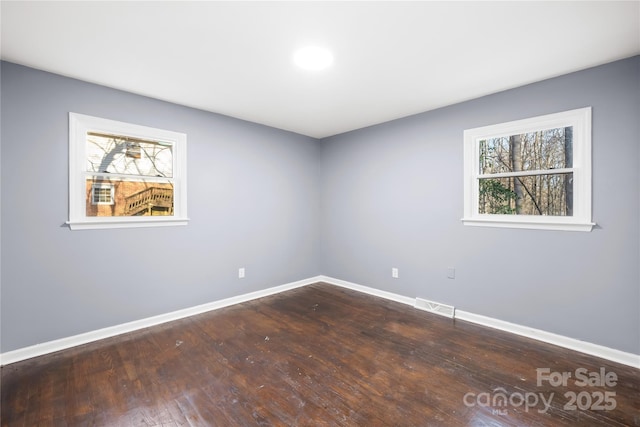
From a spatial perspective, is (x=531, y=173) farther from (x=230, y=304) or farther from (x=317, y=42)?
(x=230, y=304)

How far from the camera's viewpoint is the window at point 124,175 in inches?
102

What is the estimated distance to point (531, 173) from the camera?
2.77 metres

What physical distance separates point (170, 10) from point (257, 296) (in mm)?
3284

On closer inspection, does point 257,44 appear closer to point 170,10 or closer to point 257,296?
point 170,10

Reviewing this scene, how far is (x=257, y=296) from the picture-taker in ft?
12.8

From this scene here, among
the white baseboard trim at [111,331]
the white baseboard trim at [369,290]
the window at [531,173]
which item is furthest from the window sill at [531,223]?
the white baseboard trim at [111,331]

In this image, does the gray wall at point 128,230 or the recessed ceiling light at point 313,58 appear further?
the gray wall at point 128,230

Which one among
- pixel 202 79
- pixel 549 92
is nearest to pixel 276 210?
pixel 202 79

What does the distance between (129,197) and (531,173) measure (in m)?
4.15

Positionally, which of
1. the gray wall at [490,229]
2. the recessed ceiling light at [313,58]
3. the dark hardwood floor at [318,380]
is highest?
the recessed ceiling light at [313,58]

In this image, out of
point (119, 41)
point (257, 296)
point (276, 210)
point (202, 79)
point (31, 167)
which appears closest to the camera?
point (119, 41)

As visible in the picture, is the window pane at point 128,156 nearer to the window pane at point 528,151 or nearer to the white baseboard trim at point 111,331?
the white baseboard trim at point 111,331

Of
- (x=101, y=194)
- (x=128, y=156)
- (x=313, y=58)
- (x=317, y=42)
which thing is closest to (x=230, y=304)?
(x=101, y=194)

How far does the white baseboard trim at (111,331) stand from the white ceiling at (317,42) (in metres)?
2.40
